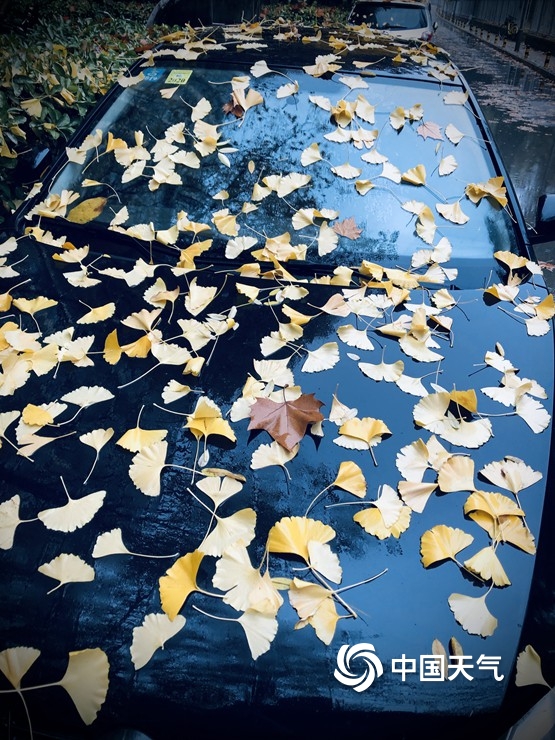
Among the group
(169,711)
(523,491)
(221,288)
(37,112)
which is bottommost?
(169,711)

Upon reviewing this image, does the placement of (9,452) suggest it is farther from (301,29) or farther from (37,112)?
(301,29)

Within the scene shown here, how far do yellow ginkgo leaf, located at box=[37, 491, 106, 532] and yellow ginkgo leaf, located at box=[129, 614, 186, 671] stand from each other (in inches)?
9.4

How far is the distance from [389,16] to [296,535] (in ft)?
38.5

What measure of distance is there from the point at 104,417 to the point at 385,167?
4.55 feet

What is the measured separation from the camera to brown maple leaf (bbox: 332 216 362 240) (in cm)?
183

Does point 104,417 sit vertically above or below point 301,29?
below

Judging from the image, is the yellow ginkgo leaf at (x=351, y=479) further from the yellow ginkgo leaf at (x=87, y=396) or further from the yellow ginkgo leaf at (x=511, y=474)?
the yellow ginkgo leaf at (x=87, y=396)

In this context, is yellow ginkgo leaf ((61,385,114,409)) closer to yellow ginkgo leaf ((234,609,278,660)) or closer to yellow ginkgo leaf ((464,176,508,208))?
yellow ginkgo leaf ((234,609,278,660))

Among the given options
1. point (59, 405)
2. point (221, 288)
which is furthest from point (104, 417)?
point (221, 288)

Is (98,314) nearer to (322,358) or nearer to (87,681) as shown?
(322,358)

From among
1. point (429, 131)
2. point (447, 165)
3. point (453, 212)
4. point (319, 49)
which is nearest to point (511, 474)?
point (453, 212)

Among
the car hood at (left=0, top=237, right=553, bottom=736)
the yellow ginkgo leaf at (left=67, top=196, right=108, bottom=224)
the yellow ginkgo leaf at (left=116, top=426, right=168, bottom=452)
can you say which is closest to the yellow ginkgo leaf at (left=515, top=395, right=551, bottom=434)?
the car hood at (left=0, top=237, right=553, bottom=736)

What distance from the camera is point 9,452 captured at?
3.82 feet

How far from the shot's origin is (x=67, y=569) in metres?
0.94
